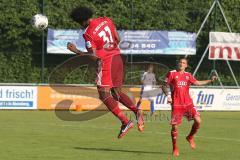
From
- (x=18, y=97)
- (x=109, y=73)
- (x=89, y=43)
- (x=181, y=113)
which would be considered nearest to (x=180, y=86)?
(x=181, y=113)

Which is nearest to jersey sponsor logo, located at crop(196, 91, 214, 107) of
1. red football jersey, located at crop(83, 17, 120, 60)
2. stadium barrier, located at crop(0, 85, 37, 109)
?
stadium barrier, located at crop(0, 85, 37, 109)

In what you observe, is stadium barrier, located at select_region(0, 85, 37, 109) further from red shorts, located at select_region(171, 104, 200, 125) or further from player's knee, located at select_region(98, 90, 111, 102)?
player's knee, located at select_region(98, 90, 111, 102)

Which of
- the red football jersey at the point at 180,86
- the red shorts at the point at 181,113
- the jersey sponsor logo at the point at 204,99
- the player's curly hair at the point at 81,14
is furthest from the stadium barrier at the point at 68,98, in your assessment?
the player's curly hair at the point at 81,14

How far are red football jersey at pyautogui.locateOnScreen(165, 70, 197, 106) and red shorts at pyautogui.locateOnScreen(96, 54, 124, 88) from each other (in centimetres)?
144

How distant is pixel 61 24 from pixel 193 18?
8.20 m

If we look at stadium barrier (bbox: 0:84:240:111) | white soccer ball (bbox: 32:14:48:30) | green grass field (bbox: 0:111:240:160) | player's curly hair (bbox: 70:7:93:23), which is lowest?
green grass field (bbox: 0:111:240:160)

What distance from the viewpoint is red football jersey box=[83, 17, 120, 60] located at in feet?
46.4

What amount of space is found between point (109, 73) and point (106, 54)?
419 mm

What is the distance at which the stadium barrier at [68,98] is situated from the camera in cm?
3262

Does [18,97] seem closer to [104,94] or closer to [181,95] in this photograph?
[181,95]

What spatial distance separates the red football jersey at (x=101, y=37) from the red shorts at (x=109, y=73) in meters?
0.13

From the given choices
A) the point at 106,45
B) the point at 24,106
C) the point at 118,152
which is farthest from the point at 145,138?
the point at 24,106

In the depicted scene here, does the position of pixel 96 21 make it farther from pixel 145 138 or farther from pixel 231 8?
pixel 231 8

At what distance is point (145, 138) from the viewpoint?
60.3 ft
